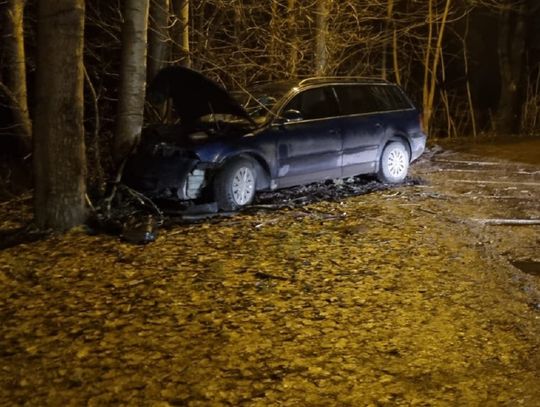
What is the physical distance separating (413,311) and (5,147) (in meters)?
13.7

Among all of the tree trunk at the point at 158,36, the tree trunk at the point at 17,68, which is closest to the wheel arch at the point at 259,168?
the tree trunk at the point at 158,36

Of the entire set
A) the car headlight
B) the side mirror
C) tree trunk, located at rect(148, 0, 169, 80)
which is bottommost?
the car headlight

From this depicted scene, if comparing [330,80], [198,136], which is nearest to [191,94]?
[198,136]

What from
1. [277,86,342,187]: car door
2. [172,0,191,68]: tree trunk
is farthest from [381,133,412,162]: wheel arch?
[172,0,191,68]: tree trunk

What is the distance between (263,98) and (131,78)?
1.91 meters

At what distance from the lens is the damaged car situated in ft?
28.4

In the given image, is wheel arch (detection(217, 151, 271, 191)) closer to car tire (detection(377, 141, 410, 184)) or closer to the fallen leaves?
the fallen leaves

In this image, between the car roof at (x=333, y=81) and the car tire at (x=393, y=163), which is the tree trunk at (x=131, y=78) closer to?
the car roof at (x=333, y=81)

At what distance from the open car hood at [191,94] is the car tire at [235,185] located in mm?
661

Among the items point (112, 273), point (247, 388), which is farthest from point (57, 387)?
point (112, 273)

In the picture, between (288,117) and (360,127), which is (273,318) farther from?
(360,127)

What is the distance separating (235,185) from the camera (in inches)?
347

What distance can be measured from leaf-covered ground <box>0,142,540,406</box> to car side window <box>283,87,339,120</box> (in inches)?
87.7

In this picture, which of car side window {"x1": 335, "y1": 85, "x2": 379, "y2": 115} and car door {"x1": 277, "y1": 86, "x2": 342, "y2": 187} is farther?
car side window {"x1": 335, "y1": 85, "x2": 379, "y2": 115}
